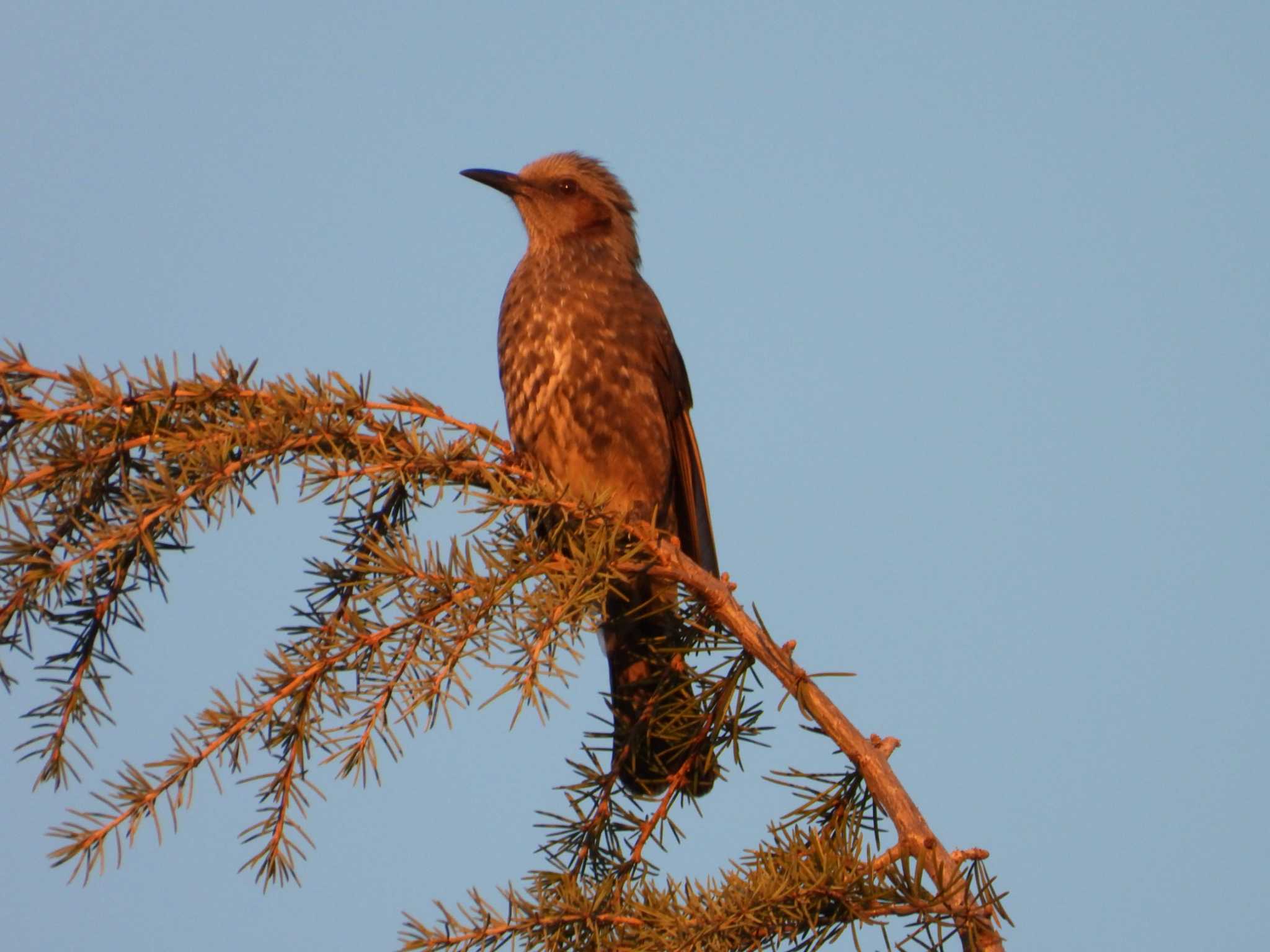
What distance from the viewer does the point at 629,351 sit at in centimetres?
455

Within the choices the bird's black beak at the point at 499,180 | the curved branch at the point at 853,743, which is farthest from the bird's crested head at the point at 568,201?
the curved branch at the point at 853,743

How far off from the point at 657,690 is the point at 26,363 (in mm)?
1329

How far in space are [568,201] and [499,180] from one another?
11.7 inches

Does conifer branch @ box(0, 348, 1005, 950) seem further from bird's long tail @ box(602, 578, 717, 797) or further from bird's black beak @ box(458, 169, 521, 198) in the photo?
bird's black beak @ box(458, 169, 521, 198)

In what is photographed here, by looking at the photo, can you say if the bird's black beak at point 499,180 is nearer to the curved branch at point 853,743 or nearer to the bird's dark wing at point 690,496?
the bird's dark wing at point 690,496

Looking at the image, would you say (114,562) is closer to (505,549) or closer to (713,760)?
(505,549)

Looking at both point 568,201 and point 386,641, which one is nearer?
point 386,641

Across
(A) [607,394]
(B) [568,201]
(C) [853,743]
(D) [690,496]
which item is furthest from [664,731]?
(B) [568,201]

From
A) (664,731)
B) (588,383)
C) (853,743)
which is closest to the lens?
(853,743)

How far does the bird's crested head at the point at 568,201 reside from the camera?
535 cm

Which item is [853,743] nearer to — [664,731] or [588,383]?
[664,731]

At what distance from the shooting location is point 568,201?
548 cm

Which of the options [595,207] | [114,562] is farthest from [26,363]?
[595,207]

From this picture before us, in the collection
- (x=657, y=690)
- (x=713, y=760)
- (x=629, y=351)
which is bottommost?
(x=713, y=760)
